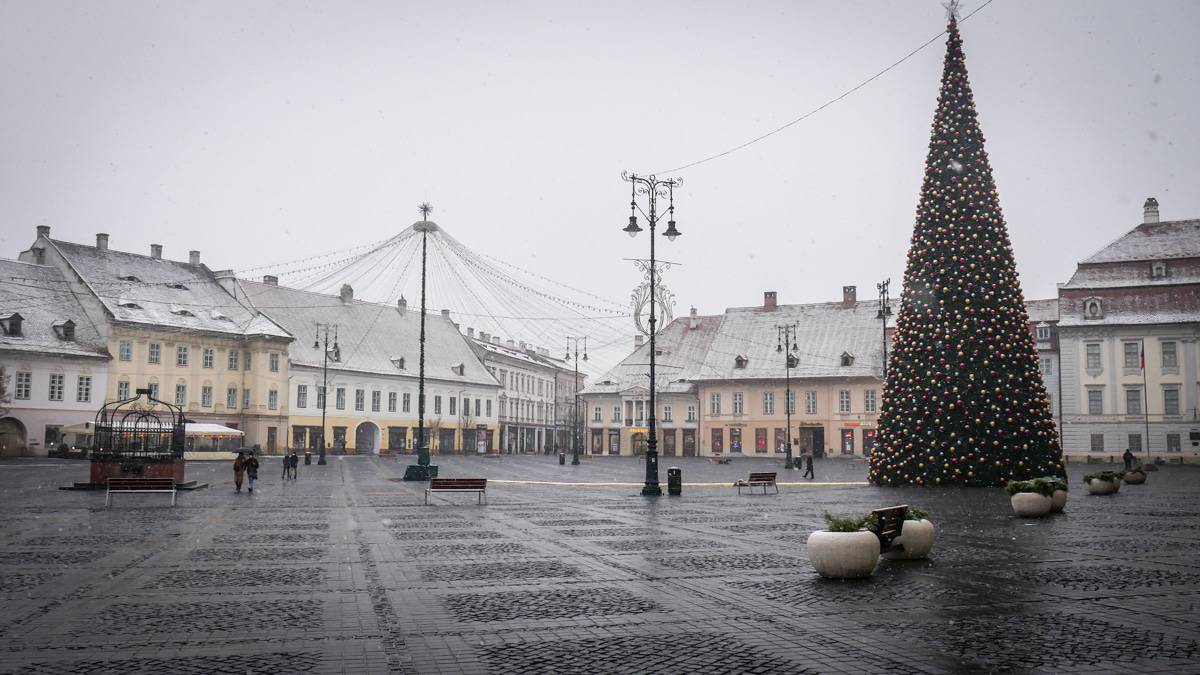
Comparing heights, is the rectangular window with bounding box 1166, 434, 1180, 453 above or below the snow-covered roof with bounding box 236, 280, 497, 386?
below

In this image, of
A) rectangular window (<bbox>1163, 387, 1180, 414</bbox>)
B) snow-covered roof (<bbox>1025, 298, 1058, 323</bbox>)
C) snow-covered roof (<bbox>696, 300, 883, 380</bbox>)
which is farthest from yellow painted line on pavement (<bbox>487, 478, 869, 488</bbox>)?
snow-covered roof (<bbox>1025, 298, 1058, 323</bbox>)

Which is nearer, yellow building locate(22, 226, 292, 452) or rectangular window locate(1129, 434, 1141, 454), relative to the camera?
rectangular window locate(1129, 434, 1141, 454)

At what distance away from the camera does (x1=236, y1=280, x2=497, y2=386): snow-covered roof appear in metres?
80.6

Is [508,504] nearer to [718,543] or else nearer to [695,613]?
[718,543]

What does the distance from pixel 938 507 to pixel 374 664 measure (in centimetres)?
1865

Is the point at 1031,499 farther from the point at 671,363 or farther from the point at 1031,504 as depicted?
the point at 671,363

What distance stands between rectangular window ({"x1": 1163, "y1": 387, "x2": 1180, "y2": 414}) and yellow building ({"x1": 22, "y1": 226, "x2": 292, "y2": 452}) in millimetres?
63406

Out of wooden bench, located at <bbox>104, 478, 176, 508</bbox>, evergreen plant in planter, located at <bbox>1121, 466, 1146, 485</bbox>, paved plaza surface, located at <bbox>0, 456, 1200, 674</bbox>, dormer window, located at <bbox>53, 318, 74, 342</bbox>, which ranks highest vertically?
dormer window, located at <bbox>53, 318, 74, 342</bbox>

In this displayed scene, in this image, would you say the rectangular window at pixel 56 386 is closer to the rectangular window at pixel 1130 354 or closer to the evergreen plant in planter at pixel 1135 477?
the evergreen plant in planter at pixel 1135 477

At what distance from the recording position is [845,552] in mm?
11828

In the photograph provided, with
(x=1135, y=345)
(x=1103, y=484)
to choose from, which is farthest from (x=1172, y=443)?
(x=1103, y=484)

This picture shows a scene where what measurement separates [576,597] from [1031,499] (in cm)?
1341

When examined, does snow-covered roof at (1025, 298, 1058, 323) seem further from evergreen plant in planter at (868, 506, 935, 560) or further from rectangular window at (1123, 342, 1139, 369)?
evergreen plant in planter at (868, 506, 935, 560)

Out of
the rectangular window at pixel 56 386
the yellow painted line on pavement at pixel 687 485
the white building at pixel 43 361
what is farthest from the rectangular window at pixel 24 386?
the yellow painted line on pavement at pixel 687 485
